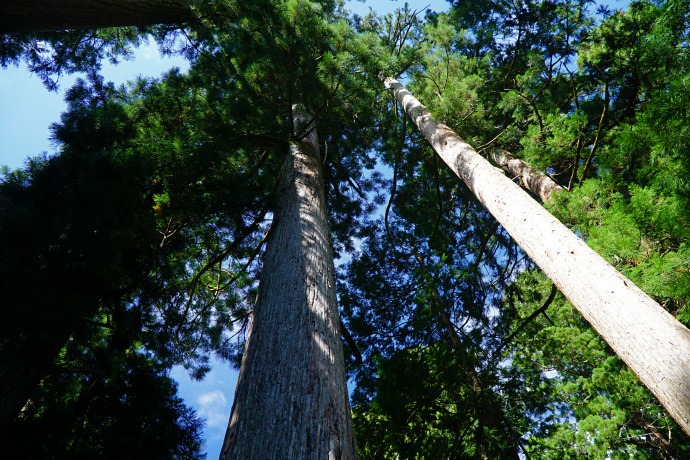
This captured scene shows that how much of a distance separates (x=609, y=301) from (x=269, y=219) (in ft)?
12.4

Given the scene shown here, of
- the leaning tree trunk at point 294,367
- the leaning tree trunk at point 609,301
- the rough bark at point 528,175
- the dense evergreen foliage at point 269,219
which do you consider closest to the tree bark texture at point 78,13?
the dense evergreen foliage at point 269,219

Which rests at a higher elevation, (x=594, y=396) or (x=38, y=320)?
(x=594, y=396)

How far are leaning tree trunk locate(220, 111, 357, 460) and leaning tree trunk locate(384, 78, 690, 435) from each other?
1.42 meters

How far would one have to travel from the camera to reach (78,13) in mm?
2623

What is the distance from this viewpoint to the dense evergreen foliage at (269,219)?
2.16 meters

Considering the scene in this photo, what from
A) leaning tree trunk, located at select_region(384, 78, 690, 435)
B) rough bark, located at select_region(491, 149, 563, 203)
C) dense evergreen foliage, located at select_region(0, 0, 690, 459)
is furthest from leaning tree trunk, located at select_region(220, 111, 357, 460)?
rough bark, located at select_region(491, 149, 563, 203)

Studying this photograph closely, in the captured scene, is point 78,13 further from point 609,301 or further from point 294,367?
point 609,301

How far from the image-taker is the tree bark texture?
2393mm

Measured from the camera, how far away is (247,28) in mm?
4164

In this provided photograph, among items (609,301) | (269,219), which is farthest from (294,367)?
(269,219)

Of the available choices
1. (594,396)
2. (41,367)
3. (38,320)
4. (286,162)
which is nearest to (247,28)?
(286,162)

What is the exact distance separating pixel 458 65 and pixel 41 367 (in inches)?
302

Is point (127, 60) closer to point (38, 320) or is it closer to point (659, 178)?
point (38, 320)

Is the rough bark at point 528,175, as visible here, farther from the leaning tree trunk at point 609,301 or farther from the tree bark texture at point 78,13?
the tree bark texture at point 78,13
